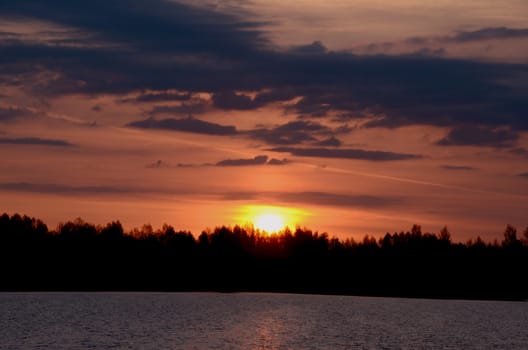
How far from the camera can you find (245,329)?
123 meters

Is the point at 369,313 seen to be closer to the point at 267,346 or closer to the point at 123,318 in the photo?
the point at 123,318

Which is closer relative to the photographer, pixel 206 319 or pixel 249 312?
pixel 206 319

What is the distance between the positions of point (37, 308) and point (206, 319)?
4380cm

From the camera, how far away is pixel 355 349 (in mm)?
97000

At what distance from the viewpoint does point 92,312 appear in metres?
165

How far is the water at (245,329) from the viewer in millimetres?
101688

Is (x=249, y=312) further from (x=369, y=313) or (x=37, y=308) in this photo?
(x=37, y=308)

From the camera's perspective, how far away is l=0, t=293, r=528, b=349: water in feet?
334

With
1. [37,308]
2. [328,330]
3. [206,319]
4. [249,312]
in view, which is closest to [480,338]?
[328,330]

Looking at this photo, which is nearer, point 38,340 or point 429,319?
point 38,340

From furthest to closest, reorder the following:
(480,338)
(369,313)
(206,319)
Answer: (369,313), (206,319), (480,338)

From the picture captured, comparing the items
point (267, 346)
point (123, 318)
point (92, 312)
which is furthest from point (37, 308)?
point (267, 346)

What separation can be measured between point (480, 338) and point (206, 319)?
47.5 meters

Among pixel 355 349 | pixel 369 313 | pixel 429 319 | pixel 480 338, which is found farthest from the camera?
pixel 369 313
